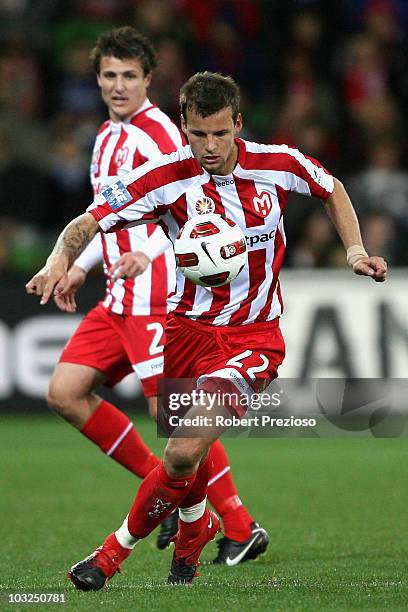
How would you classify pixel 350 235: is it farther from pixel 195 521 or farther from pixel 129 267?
pixel 195 521

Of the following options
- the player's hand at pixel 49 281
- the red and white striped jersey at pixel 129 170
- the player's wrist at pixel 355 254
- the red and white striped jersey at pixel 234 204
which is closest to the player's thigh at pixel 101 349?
the red and white striped jersey at pixel 129 170


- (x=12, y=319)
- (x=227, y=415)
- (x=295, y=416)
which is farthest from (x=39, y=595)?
(x=12, y=319)

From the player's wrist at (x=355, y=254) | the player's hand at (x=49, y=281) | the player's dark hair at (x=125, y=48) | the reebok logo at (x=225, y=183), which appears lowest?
the player's hand at (x=49, y=281)

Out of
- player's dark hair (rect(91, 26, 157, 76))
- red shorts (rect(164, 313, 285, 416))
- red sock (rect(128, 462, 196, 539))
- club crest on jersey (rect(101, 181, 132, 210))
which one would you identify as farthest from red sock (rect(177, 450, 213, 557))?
player's dark hair (rect(91, 26, 157, 76))

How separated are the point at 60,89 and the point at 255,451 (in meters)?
5.50

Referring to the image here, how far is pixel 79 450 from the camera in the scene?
1049 cm

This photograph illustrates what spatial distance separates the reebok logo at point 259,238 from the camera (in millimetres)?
5398

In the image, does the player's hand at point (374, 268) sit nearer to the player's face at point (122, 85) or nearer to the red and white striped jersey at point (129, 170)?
the red and white striped jersey at point (129, 170)

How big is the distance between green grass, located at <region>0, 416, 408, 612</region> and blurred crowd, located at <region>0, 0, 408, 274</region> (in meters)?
2.26

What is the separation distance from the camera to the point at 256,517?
741 cm

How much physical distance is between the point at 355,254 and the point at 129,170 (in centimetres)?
174

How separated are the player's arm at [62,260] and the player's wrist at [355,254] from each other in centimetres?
108

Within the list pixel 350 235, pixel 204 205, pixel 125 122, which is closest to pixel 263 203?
pixel 204 205

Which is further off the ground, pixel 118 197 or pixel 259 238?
pixel 118 197
